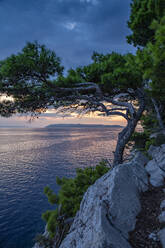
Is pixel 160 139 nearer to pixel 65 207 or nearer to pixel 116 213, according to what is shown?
pixel 65 207

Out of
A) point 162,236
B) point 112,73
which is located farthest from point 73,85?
point 162,236

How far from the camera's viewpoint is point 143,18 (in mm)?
9656

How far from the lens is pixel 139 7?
1015cm

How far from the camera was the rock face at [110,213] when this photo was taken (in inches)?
138

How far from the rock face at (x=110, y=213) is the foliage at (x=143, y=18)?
9.51m

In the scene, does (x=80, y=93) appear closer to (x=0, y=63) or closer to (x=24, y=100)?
(x=24, y=100)

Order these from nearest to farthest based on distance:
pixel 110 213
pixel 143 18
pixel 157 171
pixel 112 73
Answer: pixel 110 213 < pixel 157 171 < pixel 112 73 < pixel 143 18

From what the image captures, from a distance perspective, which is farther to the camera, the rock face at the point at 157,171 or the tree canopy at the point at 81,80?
the tree canopy at the point at 81,80

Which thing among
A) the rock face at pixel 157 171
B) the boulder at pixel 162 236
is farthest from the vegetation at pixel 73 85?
the boulder at pixel 162 236

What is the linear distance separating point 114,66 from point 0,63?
24.9 ft

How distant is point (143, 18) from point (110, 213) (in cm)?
1253

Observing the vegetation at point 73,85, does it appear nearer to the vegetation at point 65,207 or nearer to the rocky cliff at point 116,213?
the vegetation at point 65,207

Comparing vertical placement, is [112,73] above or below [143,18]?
below

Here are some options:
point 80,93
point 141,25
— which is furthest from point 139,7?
point 80,93
